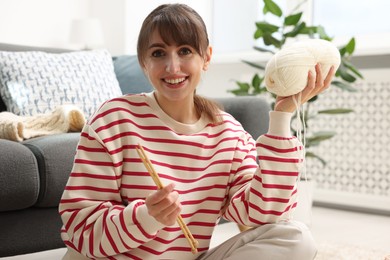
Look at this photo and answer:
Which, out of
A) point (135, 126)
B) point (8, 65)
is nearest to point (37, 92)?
point (8, 65)

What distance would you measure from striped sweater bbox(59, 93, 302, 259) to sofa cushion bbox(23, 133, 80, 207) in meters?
0.49

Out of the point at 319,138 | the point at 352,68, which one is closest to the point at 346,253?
the point at 319,138

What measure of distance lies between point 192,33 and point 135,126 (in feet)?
0.76

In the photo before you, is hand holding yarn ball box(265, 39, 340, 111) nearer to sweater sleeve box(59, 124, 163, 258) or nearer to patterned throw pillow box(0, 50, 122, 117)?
sweater sleeve box(59, 124, 163, 258)

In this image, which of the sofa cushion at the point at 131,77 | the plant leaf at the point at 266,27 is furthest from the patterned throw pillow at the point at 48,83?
the plant leaf at the point at 266,27

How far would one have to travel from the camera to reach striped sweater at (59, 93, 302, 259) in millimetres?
1181

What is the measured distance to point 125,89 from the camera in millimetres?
2658

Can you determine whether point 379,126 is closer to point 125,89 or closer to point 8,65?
point 125,89

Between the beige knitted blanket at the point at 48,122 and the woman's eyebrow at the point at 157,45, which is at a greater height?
the woman's eyebrow at the point at 157,45

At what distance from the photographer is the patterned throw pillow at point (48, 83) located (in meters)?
2.29

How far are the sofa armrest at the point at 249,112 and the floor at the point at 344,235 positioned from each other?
49 cm

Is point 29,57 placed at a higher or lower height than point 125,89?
higher

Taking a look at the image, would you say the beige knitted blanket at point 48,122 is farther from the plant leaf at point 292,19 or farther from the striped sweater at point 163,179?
the plant leaf at point 292,19

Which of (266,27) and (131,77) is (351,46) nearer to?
(266,27)
